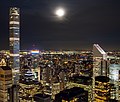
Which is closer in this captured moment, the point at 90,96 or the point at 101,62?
the point at 90,96

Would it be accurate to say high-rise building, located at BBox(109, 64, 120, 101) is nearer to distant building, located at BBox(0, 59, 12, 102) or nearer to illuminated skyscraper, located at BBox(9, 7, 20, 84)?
distant building, located at BBox(0, 59, 12, 102)

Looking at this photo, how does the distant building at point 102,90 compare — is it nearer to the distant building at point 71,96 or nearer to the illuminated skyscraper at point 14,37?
the distant building at point 71,96

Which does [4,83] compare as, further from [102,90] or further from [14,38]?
[14,38]

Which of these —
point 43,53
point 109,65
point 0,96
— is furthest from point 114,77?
point 43,53

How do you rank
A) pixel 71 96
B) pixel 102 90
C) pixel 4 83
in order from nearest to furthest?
pixel 71 96, pixel 102 90, pixel 4 83

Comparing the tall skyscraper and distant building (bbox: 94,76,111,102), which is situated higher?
the tall skyscraper

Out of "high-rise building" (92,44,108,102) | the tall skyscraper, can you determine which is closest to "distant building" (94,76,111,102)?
"high-rise building" (92,44,108,102)

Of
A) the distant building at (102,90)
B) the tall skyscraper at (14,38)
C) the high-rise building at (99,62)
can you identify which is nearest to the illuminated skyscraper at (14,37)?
the tall skyscraper at (14,38)

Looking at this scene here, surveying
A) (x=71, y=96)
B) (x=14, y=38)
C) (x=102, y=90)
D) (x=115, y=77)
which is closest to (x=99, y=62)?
(x=115, y=77)

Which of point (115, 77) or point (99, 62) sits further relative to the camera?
point (99, 62)

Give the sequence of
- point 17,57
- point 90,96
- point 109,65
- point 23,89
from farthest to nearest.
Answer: point 17,57, point 109,65, point 23,89, point 90,96

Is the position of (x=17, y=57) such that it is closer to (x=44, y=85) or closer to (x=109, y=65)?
(x=44, y=85)
